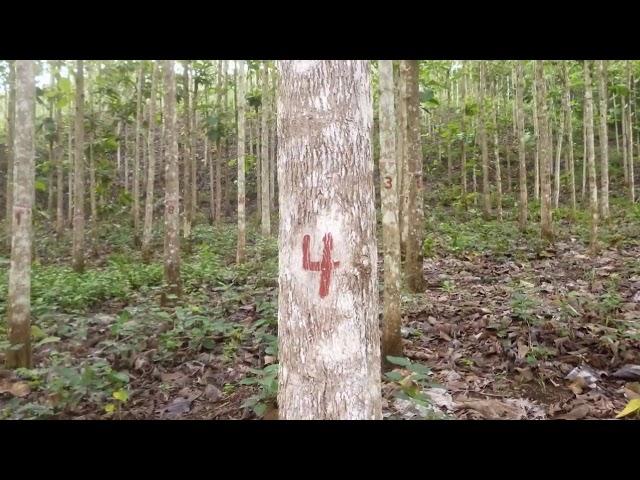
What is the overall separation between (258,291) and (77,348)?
10.3ft

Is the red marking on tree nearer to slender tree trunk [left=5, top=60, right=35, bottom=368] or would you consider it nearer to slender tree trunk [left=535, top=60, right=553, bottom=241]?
slender tree trunk [left=5, top=60, right=35, bottom=368]

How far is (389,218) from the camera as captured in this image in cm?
516

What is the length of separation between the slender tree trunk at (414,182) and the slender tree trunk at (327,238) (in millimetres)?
5629

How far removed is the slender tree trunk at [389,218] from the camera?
513 cm

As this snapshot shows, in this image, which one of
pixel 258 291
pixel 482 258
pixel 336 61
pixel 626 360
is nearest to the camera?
pixel 336 61

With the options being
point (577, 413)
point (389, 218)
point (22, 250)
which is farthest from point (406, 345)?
point (22, 250)

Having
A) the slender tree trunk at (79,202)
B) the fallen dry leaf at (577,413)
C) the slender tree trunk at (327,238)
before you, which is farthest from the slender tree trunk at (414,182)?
the slender tree trunk at (79,202)

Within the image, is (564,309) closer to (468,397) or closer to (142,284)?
(468,397)

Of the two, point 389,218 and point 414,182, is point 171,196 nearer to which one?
point 414,182

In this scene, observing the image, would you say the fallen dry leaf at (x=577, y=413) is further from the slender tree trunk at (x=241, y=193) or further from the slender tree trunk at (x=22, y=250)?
the slender tree trunk at (x=241, y=193)

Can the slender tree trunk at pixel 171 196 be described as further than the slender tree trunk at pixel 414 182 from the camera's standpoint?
Yes

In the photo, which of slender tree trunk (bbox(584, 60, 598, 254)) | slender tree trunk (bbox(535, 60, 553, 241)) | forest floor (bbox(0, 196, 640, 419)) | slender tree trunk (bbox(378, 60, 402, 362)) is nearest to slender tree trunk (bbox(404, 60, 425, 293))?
forest floor (bbox(0, 196, 640, 419))

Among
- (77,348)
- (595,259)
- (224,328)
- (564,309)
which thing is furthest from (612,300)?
(77,348)
